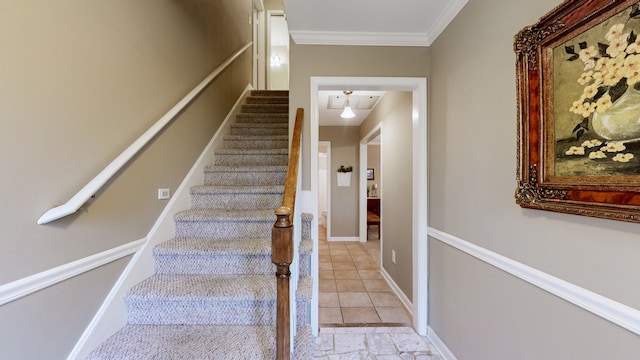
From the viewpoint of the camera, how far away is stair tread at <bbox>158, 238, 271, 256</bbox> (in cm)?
167

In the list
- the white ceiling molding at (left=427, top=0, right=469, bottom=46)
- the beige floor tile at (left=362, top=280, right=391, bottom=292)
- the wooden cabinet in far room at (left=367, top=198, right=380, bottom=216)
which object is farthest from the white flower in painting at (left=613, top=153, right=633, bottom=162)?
the wooden cabinet in far room at (left=367, top=198, right=380, bottom=216)

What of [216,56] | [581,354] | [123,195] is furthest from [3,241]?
[216,56]

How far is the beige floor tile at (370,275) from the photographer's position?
3.39 m

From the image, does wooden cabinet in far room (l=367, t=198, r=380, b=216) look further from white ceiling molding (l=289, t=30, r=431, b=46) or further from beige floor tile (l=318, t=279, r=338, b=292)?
white ceiling molding (l=289, t=30, r=431, b=46)

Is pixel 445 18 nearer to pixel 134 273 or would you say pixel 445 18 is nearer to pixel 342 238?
pixel 134 273

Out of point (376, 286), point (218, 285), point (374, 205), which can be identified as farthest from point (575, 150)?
point (374, 205)

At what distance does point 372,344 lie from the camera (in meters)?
1.96

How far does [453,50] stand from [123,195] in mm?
2137

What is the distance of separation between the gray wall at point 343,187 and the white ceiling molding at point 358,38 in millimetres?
3393

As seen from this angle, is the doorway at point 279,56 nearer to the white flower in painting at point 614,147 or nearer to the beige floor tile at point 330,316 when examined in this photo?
the beige floor tile at point 330,316

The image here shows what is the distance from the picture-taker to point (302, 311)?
1.62 m

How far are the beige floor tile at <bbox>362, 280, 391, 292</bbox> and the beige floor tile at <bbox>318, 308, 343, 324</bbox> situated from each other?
673 millimetres

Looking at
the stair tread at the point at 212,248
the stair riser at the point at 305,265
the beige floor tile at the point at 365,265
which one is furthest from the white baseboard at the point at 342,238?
the stair tread at the point at 212,248

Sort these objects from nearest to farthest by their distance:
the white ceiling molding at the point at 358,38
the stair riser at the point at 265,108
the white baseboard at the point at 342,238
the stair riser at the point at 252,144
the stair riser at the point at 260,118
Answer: the white ceiling molding at the point at 358,38
the stair riser at the point at 252,144
the stair riser at the point at 260,118
the stair riser at the point at 265,108
the white baseboard at the point at 342,238
